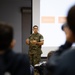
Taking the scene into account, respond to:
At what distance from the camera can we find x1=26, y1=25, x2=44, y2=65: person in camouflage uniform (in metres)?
4.91

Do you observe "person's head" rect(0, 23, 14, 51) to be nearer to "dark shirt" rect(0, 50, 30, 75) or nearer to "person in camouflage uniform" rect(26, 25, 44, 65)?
"dark shirt" rect(0, 50, 30, 75)

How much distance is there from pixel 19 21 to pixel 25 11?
1.31 ft

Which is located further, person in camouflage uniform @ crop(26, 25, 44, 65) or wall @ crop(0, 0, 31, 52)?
wall @ crop(0, 0, 31, 52)

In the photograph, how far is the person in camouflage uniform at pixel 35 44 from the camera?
16.1 feet

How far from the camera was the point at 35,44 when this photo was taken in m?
4.95

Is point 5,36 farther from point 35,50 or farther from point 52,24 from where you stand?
point 52,24

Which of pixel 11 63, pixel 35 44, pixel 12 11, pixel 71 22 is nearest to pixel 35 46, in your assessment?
pixel 35 44

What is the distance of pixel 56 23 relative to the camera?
5.40 meters

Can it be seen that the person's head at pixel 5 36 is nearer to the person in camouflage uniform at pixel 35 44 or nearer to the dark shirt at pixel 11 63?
the dark shirt at pixel 11 63

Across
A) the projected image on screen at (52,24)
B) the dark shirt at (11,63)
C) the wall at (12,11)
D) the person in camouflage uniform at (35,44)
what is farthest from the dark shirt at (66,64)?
the wall at (12,11)

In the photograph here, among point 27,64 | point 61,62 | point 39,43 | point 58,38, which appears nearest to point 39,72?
point 39,43

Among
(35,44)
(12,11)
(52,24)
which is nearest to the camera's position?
(35,44)

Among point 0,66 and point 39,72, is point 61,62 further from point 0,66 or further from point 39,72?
point 39,72

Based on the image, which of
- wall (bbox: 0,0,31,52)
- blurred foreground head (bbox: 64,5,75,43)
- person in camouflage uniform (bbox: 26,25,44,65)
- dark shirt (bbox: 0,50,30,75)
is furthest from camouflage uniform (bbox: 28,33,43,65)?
blurred foreground head (bbox: 64,5,75,43)
